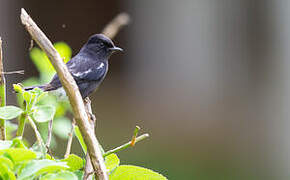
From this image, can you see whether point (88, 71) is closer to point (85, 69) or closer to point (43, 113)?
point (85, 69)

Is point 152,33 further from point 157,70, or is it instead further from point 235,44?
point 235,44

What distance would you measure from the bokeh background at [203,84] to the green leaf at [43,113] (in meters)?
6.30

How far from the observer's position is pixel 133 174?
34.5 inches

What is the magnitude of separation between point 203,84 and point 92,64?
5.15 metres

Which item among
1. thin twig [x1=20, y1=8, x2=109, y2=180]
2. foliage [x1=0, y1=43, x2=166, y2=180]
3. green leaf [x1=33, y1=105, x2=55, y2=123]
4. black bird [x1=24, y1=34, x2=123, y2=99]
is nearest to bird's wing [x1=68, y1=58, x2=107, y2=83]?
black bird [x1=24, y1=34, x2=123, y2=99]

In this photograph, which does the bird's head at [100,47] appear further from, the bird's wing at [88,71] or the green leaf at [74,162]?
the green leaf at [74,162]

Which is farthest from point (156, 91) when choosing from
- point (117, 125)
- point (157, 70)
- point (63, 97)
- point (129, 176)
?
point (129, 176)

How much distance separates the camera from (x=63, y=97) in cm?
169

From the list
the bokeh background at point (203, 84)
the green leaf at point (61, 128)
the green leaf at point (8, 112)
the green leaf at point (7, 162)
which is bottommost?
the bokeh background at point (203, 84)

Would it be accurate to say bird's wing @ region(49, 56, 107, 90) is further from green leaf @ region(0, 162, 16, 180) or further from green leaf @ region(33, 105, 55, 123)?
green leaf @ region(0, 162, 16, 180)

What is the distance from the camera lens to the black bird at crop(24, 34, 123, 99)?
8.33 feet

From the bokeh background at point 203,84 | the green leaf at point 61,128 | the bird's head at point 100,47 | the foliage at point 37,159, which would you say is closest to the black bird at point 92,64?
the bird's head at point 100,47

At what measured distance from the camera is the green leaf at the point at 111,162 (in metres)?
0.89

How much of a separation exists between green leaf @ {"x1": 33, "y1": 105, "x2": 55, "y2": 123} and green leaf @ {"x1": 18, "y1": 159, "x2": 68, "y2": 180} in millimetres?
146
